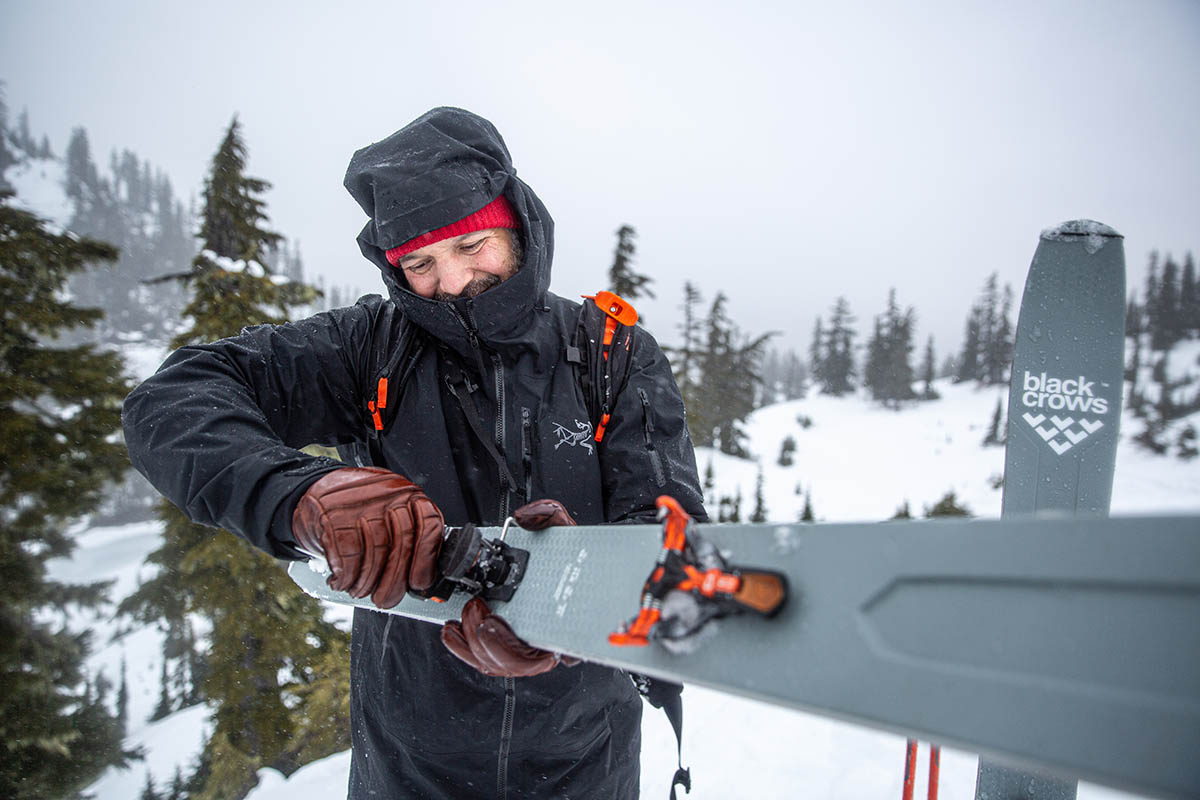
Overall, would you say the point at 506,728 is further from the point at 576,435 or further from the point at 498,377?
the point at 498,377

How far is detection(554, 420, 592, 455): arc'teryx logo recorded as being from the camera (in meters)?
1.86

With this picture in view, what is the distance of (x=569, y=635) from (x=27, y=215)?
9156 millimetres

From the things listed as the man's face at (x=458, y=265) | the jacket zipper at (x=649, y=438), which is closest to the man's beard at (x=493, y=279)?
the man's face at (x=458, y=265)

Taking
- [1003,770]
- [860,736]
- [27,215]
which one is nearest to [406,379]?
[1003,770]

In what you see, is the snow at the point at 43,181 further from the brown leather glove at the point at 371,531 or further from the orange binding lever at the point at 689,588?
the orange binding lever at the point at 689,588

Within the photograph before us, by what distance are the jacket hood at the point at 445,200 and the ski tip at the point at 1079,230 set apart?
11.7ft

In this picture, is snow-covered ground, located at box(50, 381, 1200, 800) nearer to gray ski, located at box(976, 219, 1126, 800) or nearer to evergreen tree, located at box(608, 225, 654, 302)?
gray ski, located at box(976, 219, 1126, 800)

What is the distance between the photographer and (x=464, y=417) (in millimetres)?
1915

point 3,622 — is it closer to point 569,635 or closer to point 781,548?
point 569,635

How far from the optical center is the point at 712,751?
4625 mm

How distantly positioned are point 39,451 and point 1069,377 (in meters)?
10.7

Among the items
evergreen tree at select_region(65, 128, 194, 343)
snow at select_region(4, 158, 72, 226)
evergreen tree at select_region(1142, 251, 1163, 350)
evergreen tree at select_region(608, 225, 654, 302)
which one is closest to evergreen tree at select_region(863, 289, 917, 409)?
evergreen tree at select_region(1142, 251, 1163, 350)

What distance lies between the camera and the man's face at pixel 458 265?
185 centimetres

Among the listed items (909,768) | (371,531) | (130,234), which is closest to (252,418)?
(371,531)
